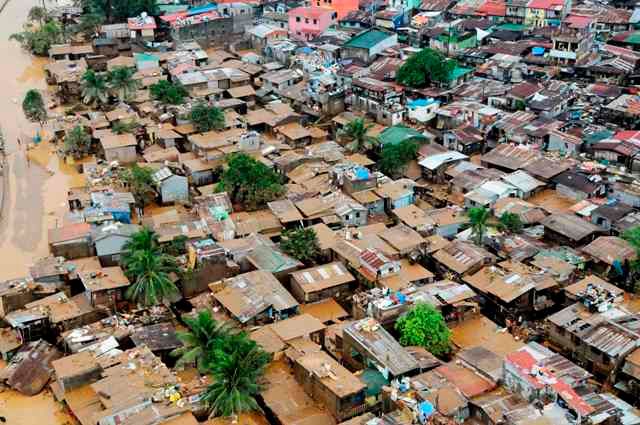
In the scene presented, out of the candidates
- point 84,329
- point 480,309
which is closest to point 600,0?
point 480,309

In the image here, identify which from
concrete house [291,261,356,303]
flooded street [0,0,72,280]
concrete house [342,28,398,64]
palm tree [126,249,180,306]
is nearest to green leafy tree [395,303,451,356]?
concrete house [291,261,356,303]

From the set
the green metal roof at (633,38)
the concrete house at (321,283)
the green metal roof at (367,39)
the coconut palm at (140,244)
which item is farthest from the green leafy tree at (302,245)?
the green metal roof at (633,38)

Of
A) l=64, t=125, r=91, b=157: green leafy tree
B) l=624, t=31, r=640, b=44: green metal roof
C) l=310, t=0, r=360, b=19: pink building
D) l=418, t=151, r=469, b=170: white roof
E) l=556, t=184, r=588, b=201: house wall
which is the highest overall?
l=310, t=0, r=360, b=19: pink building

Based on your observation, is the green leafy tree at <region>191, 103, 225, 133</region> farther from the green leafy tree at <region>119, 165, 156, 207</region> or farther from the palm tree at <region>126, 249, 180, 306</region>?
the palm tree at <region>126, 249, 180, 306</region>

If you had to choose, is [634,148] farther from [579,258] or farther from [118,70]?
[118,70]

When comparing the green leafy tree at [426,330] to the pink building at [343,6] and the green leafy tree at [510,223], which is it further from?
the pink building at [343,6]

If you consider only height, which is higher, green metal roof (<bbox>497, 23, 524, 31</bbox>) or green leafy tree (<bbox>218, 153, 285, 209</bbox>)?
green metal roof (<bbox>497, 23, 524, 31</bbox>)

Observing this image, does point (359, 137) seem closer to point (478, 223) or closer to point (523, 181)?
point (523, 181)
